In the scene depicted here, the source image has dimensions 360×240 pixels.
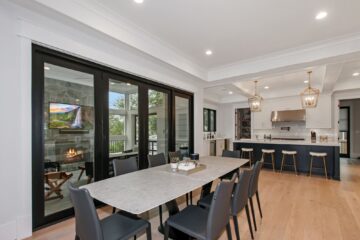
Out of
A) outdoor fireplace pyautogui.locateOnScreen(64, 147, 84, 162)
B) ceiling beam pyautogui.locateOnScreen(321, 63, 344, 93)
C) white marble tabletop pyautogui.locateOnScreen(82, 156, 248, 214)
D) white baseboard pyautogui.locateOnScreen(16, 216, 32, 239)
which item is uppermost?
ceiling beam pyautogui.locateOnScreen(321, 63, 344, 93)

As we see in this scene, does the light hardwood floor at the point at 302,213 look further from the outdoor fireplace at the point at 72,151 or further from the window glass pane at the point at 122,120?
the window glass pane at the point at 122,120

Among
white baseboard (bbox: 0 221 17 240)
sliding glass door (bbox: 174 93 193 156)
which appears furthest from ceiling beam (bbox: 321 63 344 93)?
white baseboard (bbox: 0 221 17 240)

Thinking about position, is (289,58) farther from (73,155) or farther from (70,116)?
(73,155)

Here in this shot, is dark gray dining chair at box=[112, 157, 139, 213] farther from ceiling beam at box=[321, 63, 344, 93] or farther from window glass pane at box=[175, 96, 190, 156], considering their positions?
ceiling beam at box=[321, 63, 344, 93]

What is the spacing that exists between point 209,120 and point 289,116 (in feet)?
11.4

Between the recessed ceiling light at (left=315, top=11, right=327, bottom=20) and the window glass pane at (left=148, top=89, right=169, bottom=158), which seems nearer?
the recessed ceiling light at (left=315, top=11, right=327, bottom=20)

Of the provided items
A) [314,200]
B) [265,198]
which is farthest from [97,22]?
[314,200]

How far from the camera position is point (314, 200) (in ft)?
11.3

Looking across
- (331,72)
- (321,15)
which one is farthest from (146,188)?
(331,72)

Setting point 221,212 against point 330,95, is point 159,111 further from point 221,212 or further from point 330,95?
point 330,95

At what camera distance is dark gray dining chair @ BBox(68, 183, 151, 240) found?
1381 millimetres

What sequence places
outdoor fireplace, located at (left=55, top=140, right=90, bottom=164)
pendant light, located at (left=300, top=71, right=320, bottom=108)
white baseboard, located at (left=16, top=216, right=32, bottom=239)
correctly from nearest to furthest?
white baseboard, located at (left=16, top=216, right=32, bottom=239) < outdoor fireplace, located at (left=55, top=140, right=90, bottom=164) < pendant light, located at (left=300, top=71, right=320, bottom=108)

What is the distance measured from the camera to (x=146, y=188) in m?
1.82

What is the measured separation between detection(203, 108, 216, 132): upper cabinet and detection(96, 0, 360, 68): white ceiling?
537cm
